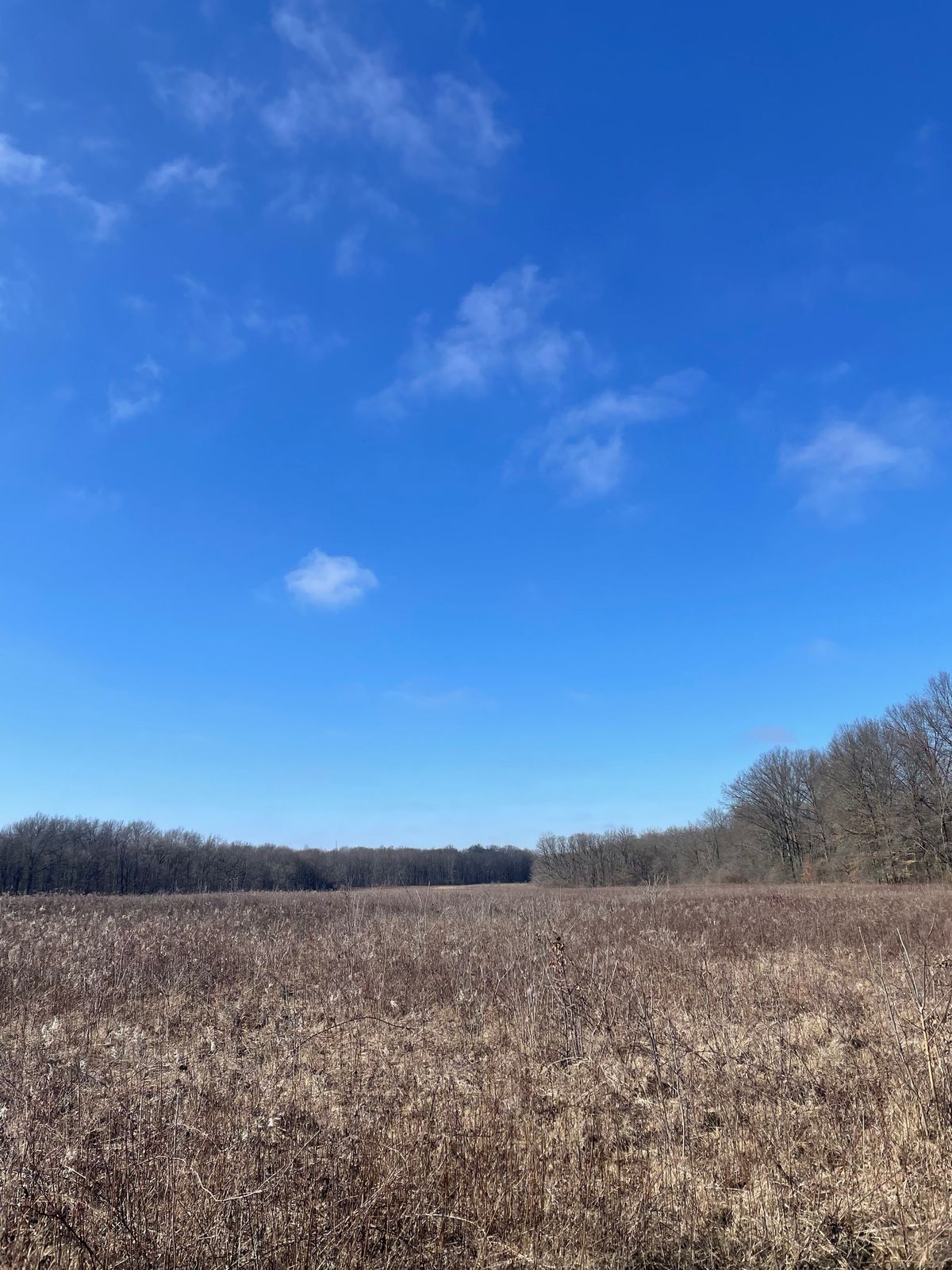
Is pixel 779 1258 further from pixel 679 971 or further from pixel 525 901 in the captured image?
pixel 525 901

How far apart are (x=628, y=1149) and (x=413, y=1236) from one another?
2081 millimetres

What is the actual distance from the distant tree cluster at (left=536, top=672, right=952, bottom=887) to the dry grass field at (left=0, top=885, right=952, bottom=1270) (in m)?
38.4

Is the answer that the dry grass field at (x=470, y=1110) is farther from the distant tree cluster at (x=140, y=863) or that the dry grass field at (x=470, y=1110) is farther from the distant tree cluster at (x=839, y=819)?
the distant tree cluster at (x=140, y=863)

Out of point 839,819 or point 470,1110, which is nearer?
point 470,1110

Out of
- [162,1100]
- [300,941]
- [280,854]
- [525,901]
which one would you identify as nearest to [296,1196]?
[162,1100]

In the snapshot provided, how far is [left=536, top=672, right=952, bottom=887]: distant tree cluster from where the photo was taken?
46000 millimetres

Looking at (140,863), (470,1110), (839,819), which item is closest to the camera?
(470,1110)

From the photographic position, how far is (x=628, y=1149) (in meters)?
4.84

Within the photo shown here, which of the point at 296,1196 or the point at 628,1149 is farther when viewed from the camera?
the point at 628,1149

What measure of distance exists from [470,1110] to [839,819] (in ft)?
182

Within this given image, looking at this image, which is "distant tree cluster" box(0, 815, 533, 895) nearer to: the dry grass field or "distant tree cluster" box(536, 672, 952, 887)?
"distant tree cluster" box(536, 672, 952, 887)

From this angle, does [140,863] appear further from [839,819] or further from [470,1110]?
[470,1110]

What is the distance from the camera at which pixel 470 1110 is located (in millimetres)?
5379

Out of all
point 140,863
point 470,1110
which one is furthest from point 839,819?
point 140,863
